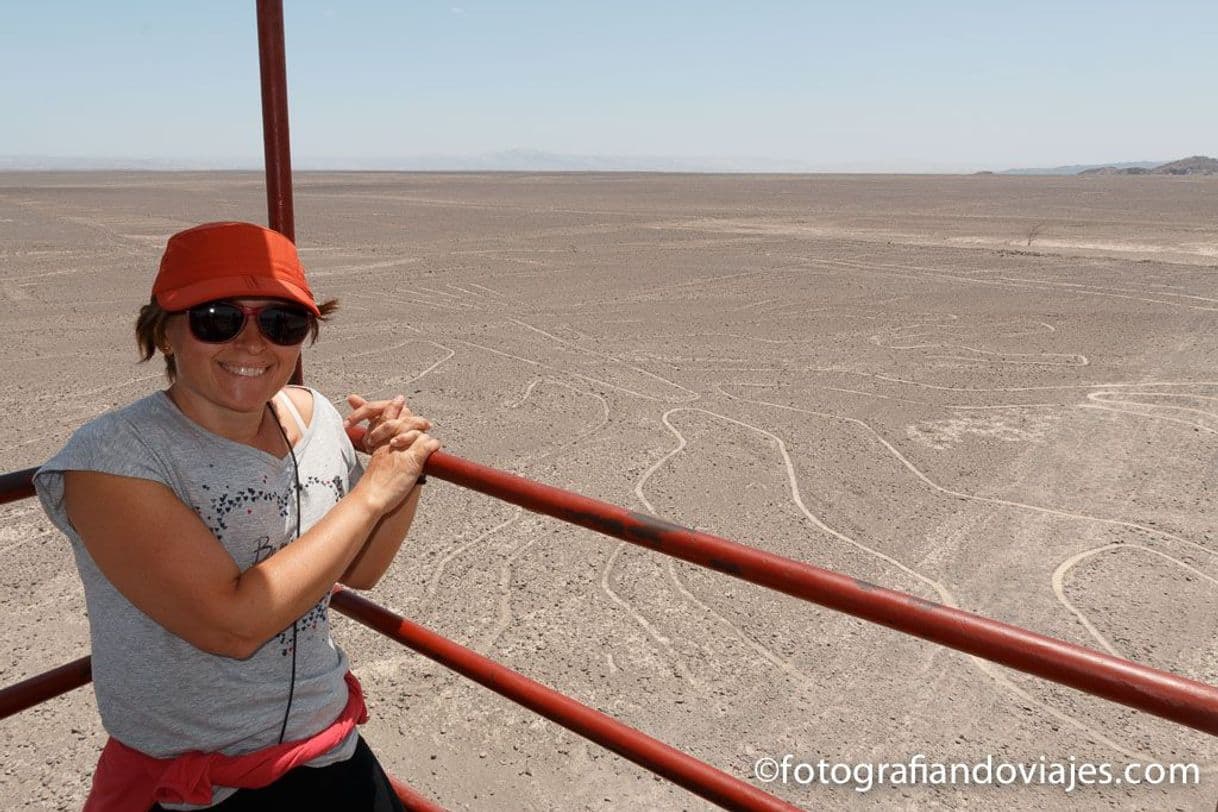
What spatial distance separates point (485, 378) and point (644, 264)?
1033 centimetres

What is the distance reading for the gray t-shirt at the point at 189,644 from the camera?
151cm

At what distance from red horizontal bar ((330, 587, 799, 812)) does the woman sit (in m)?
0.31

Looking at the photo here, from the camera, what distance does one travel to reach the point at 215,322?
5.19 feet

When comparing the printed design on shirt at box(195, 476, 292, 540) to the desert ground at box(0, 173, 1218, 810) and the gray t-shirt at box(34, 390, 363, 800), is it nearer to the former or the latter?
the gray t-shirt at box(34, 390, 363, 800)

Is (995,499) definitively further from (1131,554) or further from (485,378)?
(485,378)

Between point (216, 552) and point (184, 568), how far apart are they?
5 cm

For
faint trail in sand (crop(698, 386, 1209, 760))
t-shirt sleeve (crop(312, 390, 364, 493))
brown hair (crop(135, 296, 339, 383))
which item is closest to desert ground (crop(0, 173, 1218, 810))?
faint trail in sand (crop(698, 386, 1209, 760))

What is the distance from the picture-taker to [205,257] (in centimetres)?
158

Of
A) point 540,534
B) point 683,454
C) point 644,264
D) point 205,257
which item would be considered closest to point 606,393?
point 683,454

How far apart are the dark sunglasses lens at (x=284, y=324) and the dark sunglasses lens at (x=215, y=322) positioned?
0.15 ft

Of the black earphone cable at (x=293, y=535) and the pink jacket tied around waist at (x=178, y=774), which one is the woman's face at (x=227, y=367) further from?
the pink jacket tied around waist at (x=178, y=774)

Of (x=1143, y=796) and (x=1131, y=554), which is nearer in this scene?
(x=1143, y=796)

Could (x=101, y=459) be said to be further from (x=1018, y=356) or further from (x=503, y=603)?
(x=1018, y=356)

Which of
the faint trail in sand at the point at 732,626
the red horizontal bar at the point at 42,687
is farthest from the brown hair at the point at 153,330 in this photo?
the faint trail in sand at the point at 732,626
